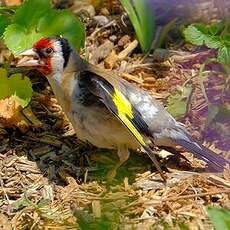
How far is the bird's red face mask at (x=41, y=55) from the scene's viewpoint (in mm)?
3342

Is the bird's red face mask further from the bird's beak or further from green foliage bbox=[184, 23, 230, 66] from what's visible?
green foliage bbox=[184, 23, 230, 66]

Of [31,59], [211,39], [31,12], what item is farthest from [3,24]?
[211,39]

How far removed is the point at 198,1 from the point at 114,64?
0.81 m

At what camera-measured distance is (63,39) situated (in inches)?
133

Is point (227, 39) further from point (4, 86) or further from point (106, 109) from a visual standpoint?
point (4, 86)

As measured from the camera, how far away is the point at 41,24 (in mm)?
3555

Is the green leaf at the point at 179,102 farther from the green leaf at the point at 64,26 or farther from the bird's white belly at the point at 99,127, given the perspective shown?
the green leaf at the point at 64,26

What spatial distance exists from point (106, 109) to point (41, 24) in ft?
2.22

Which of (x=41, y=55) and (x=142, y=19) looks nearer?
(x=41, y=55)

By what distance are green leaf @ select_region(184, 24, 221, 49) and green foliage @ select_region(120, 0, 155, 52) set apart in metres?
0.50

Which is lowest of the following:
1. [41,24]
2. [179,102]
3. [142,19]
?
[179,102]

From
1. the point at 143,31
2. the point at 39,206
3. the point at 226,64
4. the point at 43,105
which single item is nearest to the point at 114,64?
the point at 143,31

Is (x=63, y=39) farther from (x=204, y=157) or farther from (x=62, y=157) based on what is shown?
(x=204, y=157)

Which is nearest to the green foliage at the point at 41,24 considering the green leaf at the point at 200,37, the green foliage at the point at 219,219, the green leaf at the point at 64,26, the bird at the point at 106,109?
the green leaf at the point at 64,26
